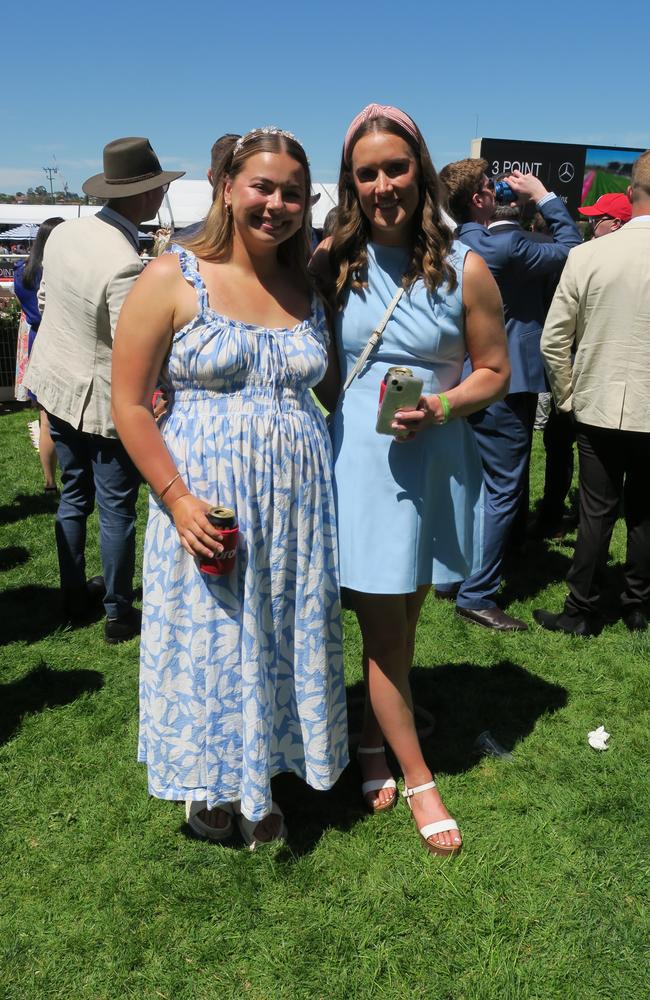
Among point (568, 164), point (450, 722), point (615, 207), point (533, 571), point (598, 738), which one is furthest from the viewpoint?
A: point (568, 164)

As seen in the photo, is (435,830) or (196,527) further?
(435,830)

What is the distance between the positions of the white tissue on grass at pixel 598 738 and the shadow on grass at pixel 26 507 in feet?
15.2

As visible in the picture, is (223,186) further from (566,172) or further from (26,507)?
(566,172)

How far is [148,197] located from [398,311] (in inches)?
80.9

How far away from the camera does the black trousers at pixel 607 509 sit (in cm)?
430

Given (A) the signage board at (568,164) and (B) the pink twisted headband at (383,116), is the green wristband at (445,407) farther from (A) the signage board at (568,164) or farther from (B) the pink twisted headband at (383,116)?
(A) the signage board at (568,164)

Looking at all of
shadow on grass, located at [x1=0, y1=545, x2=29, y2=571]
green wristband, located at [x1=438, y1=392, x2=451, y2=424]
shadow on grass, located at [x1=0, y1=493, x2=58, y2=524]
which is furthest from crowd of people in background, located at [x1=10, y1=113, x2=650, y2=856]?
shadow on grass, located at [x1=0, y1=493, x2=58, y2=524]

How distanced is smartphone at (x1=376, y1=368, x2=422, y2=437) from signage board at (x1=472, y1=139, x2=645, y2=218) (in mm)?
16565

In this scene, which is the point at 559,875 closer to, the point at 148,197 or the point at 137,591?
the point at 137,591

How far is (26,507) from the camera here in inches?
265

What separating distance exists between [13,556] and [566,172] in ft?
56.8

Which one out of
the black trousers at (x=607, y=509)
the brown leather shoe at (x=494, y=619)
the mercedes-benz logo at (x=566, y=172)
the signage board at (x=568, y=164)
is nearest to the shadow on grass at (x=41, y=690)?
the brown leather shoe at (x=494, y=619)

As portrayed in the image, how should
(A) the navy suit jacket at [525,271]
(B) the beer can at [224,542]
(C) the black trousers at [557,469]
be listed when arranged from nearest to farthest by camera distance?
(B) the beer can at [224,542] → (A) the navy suit jacket at [525,271] → (C) the black trousers at [557,469]

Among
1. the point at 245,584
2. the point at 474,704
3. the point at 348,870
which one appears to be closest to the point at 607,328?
the point at 474,704
